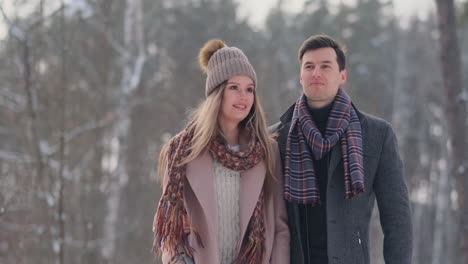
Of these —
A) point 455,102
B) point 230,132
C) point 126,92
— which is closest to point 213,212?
point 230,132

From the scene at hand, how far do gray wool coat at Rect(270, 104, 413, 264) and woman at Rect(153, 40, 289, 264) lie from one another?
19 cm

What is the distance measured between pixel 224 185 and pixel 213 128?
342mm

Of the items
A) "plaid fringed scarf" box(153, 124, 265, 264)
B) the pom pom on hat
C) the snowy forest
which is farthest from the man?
the snowy forest

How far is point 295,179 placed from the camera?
296 centimetres

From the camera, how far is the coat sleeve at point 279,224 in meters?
2.96

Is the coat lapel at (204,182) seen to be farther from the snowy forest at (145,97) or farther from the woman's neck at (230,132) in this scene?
the snowy forest at (145,97)

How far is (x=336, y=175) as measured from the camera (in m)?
2.97

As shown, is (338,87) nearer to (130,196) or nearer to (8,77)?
(8,77)

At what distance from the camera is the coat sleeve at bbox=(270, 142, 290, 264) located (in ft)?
9.70

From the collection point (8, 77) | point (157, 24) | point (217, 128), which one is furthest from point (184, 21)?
point (217, 128)

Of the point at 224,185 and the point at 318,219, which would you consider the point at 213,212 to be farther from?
the point at 318,219

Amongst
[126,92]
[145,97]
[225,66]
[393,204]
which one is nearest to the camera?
[393,204]

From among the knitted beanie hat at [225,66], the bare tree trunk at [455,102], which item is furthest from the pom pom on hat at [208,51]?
the bare tree trunk at [455,102]

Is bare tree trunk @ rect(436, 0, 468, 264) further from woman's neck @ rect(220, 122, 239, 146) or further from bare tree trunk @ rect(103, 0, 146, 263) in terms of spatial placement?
bare tree trunk @ rect(103, 0, 146, 263)
